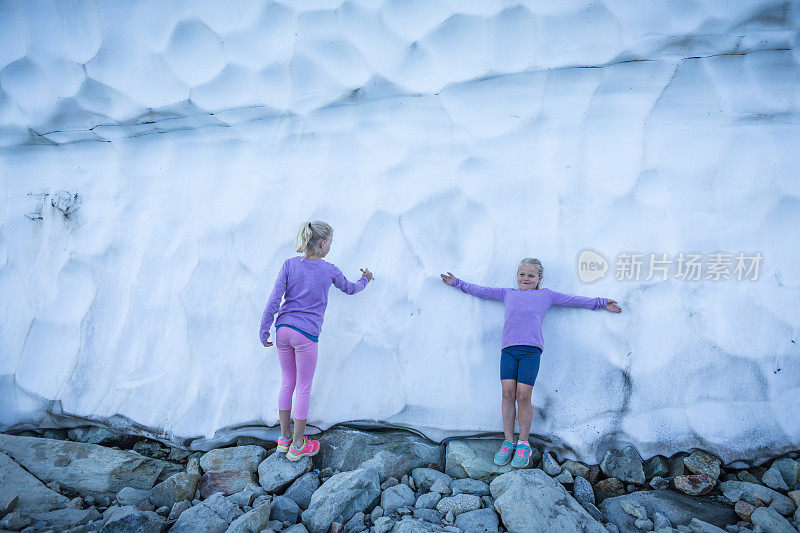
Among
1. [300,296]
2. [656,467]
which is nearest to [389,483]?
[300,296]

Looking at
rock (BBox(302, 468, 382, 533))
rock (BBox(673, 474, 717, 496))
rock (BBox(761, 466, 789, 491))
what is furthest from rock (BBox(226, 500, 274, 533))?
rock (BBox(761, 466, 789, 491))

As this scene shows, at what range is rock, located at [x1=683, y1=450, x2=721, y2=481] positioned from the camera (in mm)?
2500

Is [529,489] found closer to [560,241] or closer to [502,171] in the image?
[560,241]

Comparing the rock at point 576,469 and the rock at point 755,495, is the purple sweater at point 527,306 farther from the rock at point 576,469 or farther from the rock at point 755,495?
the rock at point 755,495

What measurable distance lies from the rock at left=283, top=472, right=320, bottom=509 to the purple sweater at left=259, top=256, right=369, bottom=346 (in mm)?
759

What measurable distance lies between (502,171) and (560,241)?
1.95 feet

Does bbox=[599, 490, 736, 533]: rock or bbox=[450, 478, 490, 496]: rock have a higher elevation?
bbox=[599, 490, 736, 533]: rock

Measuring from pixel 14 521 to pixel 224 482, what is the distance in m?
0.92

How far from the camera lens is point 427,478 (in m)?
2.53

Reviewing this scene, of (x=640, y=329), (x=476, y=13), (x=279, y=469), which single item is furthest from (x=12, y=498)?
(x=476, y=13)

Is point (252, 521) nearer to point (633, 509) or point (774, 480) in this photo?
point (633, 509)

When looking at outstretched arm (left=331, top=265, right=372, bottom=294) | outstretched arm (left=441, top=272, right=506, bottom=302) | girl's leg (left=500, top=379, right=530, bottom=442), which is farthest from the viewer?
outstretched arm (left=441, top=272, right=506, bottom=302)

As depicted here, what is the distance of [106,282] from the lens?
3.39m

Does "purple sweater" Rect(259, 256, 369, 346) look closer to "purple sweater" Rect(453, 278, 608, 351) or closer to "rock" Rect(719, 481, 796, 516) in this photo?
"purple sweater" Rect(453, 278, 608, 351)
